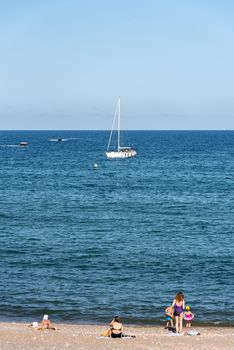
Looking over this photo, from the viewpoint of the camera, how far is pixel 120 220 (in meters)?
62.2

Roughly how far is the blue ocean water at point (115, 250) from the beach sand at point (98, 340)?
134 inches

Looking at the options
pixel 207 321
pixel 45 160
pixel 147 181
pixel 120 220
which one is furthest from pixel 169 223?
pixel 45 160

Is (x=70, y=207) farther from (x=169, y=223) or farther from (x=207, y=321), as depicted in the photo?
(x=207, y=321)

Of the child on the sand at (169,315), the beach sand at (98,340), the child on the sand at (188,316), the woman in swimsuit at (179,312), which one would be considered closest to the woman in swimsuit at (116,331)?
the beach sand at (98,340)

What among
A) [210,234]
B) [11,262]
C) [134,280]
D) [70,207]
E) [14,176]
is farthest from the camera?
[14,176]

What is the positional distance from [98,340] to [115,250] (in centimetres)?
2051

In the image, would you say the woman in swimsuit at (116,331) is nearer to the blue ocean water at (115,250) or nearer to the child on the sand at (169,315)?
the child on the sand at (169,315)

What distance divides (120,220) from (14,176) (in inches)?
1892

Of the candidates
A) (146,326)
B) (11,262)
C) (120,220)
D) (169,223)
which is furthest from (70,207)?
(146,326)

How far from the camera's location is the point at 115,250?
162 ft

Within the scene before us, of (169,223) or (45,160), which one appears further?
(45,160)

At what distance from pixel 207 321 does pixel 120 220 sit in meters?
28.3

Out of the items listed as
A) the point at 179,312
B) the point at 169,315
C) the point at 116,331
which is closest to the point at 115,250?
the point at 169,315

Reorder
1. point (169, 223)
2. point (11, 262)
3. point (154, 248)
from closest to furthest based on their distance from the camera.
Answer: point (11, 262), point (154, 248), point (169, 223)
